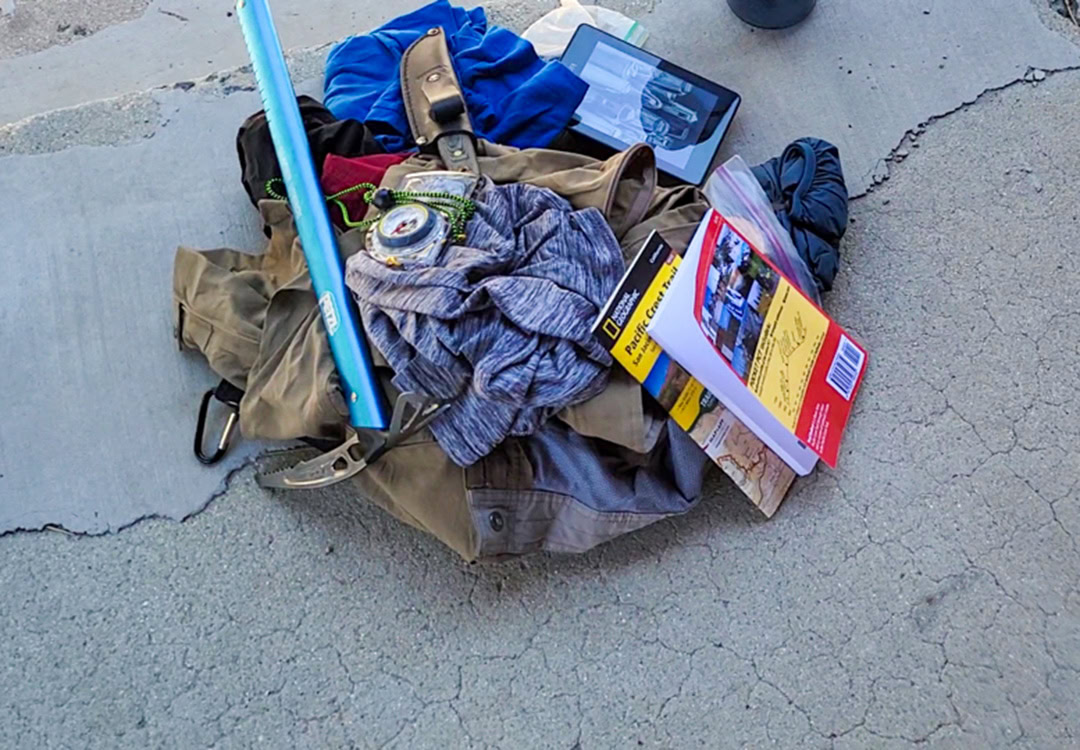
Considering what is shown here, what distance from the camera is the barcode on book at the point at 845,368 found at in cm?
118

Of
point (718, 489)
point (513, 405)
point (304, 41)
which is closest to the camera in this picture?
point (513, 405)

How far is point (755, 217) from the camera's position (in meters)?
1.24

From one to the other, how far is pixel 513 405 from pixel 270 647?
37cm

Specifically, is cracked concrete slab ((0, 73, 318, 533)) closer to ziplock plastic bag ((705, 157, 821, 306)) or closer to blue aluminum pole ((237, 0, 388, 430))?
blue aluminum pole ((237, 0, 388, 430))

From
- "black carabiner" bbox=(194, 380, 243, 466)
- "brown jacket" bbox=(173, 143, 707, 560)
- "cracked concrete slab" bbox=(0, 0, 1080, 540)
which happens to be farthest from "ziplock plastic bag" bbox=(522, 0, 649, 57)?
"black carabiner" bbox=(194, 380, 243, 466)

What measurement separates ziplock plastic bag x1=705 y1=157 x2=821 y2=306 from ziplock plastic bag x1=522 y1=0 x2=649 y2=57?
356 millimetres

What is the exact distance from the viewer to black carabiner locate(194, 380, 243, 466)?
1.21m

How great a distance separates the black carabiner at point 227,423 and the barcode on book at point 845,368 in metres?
0.68

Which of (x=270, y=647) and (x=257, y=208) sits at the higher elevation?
(x=257, y=208)

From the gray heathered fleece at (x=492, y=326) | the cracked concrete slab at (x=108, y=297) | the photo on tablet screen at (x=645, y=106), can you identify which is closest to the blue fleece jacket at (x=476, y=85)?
the photo on tablet screen at (x=645, y=106)

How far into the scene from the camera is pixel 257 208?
1.33 m

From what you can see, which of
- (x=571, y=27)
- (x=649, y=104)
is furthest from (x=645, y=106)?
(x=571, y=27)

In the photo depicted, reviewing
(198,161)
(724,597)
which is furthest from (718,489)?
(198,161)

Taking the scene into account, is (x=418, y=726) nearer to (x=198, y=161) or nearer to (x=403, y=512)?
(x=403, y=512)
